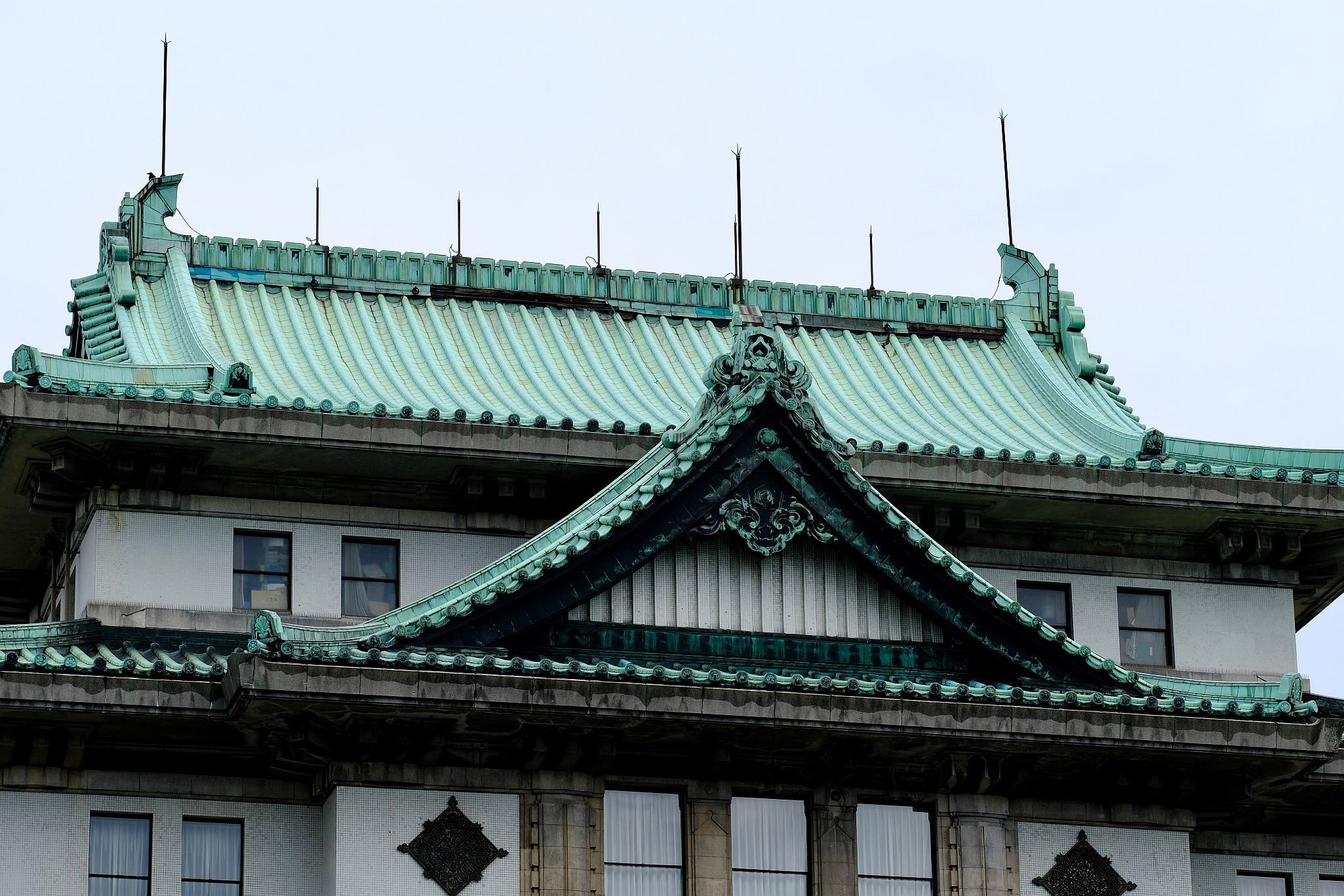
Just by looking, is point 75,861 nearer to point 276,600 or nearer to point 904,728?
point 276,600

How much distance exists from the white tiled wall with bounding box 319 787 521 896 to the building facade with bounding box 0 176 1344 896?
0.04 meters

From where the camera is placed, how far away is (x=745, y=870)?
32.1m

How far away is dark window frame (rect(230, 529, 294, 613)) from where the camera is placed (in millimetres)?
34594

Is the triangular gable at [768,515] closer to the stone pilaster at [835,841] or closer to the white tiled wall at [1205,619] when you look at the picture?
the stone pilaster at [835,841]

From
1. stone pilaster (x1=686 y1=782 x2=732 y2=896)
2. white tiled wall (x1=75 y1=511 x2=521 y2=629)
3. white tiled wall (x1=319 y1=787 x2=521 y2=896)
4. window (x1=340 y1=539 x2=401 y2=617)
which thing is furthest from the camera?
window (x1=340 y1=539 x2=401 y2=617)

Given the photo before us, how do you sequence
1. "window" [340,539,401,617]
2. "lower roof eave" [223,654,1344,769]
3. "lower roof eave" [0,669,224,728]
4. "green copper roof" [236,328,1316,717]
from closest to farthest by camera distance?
"lower roof eave" [223,654,1344,769] < "lower roof eave" [0,669,224,728] < "green copper roof" [236,328,1316,717] < "window" [340,539,401,617]

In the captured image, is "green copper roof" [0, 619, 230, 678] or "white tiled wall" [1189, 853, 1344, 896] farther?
"white tiled wall" [1189, 853, 1344, 896]

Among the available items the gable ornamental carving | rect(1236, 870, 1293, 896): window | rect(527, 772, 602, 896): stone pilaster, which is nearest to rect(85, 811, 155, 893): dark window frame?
rect(527, 772, 602, 896): stone pilaster

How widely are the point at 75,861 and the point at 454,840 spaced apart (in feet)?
13.7

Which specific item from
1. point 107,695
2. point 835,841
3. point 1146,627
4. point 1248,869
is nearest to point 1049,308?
point 1146,627

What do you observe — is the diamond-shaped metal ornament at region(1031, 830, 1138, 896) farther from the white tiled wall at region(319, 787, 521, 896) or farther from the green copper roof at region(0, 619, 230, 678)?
the green copper roof at region(0, 619, 230, 678)

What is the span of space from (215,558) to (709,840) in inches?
281

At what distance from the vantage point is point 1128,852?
109 ft

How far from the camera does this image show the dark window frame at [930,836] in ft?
106
